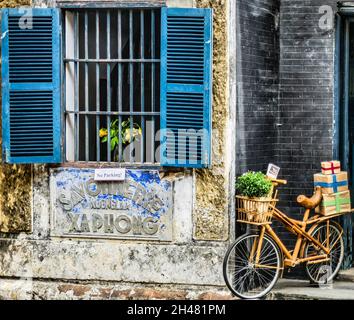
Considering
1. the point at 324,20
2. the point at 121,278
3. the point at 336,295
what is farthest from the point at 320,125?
the point at 121,278

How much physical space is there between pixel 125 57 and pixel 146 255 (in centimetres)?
234

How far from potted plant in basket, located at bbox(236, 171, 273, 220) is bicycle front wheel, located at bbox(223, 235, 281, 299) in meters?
0.31

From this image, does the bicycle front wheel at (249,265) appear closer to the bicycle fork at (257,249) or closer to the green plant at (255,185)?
the bicycle fork at (257,249)

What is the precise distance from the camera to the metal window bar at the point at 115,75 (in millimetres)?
13227

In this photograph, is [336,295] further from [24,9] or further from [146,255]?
[24,9]

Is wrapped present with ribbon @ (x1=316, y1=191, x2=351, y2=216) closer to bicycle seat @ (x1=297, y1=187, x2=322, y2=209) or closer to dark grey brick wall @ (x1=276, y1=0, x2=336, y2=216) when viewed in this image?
bicycle seat @ (x1=297, y1=187, x2=322, y2=209)

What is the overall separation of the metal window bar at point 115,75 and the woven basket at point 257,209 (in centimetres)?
122

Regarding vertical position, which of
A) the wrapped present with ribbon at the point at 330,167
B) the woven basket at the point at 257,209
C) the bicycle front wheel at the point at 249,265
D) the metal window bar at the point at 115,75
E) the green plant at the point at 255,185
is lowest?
the bicycle front wheel at the point at 249,265

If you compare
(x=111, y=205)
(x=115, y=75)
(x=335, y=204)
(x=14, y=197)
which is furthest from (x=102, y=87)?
(x=335, y=204)

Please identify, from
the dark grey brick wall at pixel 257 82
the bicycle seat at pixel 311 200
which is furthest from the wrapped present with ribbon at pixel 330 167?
the dark grey brick wall at pixel 257 82

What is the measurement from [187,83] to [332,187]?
6.94 feet

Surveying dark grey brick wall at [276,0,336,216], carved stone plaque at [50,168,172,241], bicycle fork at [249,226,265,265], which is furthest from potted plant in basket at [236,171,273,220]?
dark grey brick wall at [276,0,336,216]

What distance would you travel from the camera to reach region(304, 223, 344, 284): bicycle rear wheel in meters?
13.4

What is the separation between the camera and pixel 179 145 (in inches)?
508
